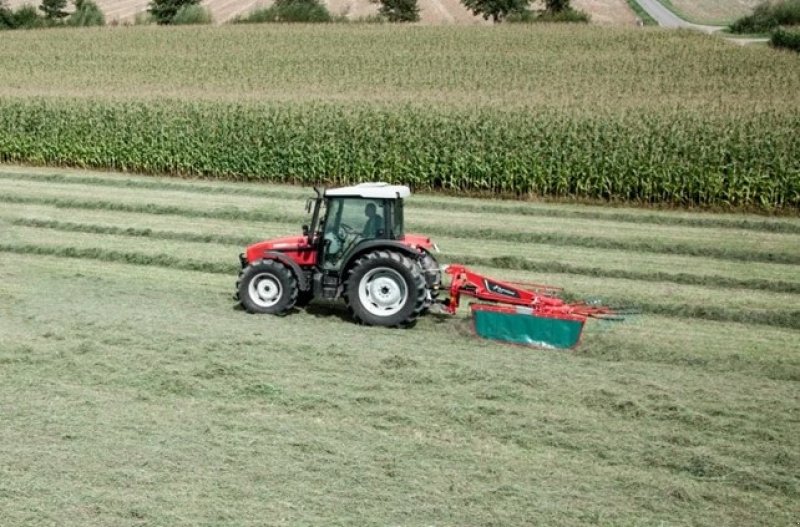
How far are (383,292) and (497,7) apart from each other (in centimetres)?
5585

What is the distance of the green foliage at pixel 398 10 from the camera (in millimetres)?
63969

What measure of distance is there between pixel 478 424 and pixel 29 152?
73.9ft

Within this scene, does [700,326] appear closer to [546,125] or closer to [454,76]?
[546,125]

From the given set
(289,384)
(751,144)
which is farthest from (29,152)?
(289,384)

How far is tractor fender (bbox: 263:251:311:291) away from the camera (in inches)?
470

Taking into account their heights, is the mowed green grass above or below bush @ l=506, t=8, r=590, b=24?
below

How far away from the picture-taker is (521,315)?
10.9m

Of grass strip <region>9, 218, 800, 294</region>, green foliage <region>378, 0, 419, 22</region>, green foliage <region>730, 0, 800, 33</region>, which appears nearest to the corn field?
grass strip <region>9, 218, 800, 294</region>

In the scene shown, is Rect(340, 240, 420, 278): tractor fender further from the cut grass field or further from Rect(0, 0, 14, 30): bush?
the cut grass field

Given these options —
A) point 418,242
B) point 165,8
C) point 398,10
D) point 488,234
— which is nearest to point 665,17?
point 398,10

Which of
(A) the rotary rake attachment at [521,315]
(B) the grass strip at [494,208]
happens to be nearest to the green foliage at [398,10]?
(B) the grass strip at [494,208]

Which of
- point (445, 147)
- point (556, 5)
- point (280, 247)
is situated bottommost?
point (280, 247)

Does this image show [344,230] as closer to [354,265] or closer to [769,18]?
[354,265]

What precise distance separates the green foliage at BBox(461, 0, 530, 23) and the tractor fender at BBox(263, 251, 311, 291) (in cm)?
5496
